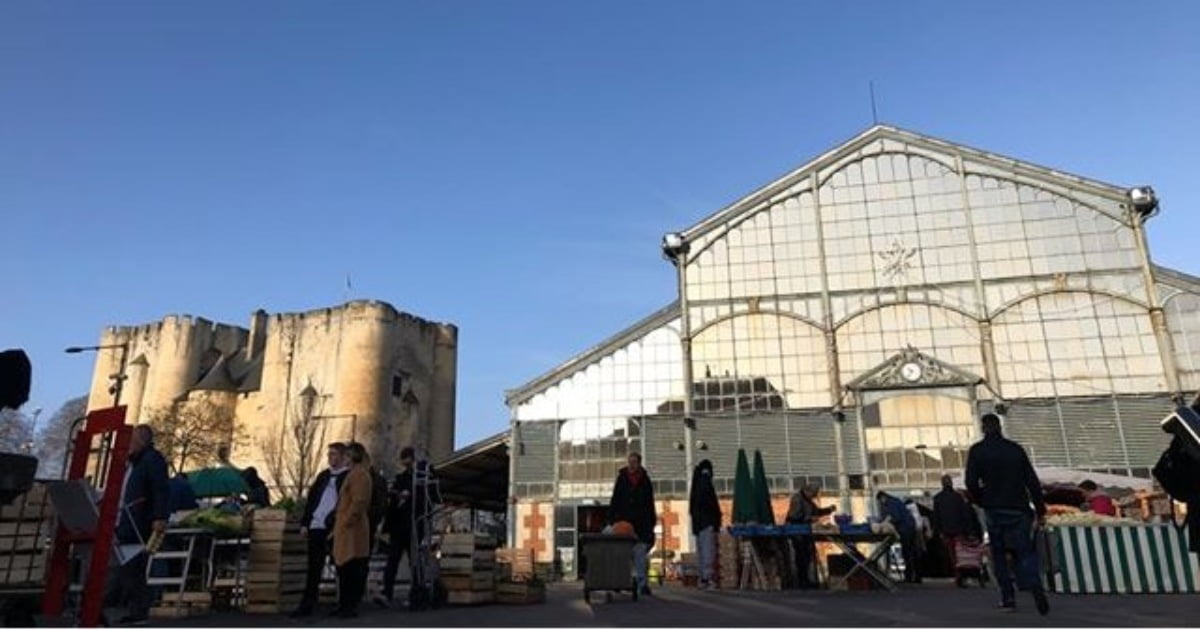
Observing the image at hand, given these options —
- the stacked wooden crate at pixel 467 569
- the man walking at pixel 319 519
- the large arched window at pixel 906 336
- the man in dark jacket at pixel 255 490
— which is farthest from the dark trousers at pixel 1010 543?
the large arched window at pixel 906 336

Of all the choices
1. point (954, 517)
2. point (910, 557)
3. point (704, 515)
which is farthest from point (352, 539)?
point (910, 557)

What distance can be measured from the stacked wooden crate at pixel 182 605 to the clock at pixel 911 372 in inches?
714

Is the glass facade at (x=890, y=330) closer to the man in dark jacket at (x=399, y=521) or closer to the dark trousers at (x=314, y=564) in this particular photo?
the man in dark jacket at (x=399, y=521)

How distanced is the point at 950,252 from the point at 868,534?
46.1 ft

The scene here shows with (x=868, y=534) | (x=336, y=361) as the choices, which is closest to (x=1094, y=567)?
(x=868, y=534)

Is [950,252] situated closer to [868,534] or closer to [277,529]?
[868,534]

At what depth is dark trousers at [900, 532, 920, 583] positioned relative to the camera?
1486cm

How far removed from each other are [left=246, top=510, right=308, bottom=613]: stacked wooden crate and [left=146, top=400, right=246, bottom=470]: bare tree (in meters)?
41.0

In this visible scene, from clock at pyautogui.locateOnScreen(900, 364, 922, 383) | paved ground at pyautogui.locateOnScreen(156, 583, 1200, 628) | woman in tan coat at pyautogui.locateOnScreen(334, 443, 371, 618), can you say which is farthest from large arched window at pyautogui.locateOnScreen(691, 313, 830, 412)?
woman in tan coat at pyautogui.locateOnScreen(334, 443, 371, 618)

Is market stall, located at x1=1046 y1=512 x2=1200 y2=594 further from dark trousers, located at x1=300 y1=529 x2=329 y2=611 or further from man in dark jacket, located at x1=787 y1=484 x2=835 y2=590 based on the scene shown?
dark trousers, located at x1=300 y1=529 x2=329 y2=611

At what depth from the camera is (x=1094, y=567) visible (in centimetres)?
1084

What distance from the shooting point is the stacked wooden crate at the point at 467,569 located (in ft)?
31.7

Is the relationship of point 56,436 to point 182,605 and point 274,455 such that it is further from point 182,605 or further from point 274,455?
point 182,605

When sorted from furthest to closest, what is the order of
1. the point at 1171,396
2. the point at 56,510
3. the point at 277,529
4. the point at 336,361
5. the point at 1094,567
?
the point at 336,361 < the point at 1171,396 < the point at 1094,567 < the point at 277,529 < the point at 56,510
